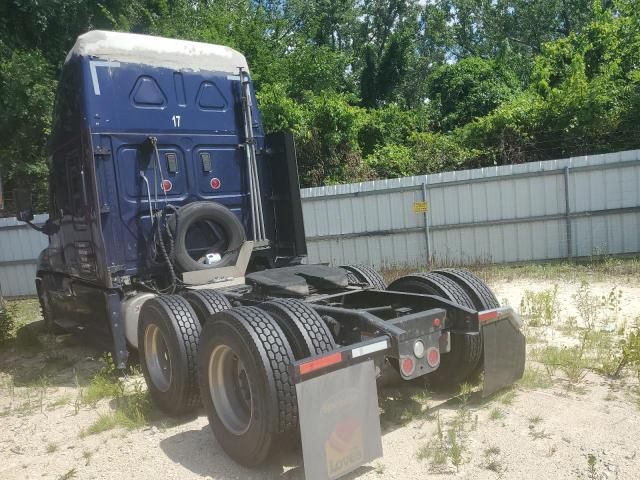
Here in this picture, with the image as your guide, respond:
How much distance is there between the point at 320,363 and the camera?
10.6 feet

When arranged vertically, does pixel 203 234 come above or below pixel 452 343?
above

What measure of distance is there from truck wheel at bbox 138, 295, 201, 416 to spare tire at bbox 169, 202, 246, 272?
0.98m

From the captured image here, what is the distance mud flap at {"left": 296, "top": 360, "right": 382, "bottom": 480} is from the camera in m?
3.18

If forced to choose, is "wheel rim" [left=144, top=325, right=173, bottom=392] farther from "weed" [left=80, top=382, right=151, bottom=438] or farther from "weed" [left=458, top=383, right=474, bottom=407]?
"weed" [left=458, top=383, right=474, bottom=407]

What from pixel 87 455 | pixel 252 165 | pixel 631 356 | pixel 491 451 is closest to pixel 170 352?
pixel 87 455

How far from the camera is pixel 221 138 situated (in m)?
6.34

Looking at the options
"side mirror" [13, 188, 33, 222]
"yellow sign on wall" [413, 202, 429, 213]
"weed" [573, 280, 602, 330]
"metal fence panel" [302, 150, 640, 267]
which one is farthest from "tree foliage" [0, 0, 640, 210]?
"side mirror" [13, 188, 33, 222]

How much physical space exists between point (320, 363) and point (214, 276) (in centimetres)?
287

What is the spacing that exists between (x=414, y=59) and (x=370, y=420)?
103 feet

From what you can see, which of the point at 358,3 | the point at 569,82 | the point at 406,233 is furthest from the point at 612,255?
the point at 358,3

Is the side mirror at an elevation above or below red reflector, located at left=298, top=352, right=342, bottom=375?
above

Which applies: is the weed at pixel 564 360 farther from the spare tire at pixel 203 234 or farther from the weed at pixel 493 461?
the spare tire at pixel 203 234

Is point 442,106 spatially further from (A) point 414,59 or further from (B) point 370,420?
(B) point 370,420

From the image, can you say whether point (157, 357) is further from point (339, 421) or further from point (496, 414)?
point (496, 414)
